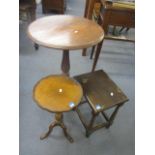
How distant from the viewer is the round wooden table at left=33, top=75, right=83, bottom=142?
4.02 feet

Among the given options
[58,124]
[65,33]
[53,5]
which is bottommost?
[58,124]

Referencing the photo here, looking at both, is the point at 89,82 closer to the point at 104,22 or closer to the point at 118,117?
→ the point at 118,117

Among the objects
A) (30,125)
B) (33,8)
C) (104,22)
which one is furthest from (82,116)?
(33,8)

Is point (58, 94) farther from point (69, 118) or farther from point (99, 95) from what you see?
point (69, 118)

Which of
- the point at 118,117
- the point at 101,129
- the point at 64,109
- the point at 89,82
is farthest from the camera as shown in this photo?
the point at 118,117

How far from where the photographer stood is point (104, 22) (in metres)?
1.87

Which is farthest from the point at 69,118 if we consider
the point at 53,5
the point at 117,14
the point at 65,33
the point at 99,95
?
the point at 53,5

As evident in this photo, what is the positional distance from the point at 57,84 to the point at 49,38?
0.36m

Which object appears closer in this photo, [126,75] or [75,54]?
[126,75]

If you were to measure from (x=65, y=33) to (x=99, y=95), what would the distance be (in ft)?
1.90

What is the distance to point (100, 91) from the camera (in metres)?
1.49

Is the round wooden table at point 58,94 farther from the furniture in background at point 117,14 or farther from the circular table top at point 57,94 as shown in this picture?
the furniture in background at point 117,14

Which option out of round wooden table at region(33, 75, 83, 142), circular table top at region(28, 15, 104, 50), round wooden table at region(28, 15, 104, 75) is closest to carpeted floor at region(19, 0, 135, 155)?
round wooden table at region(33, 75, 83, 142)

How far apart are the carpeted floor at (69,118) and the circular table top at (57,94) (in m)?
0.49
